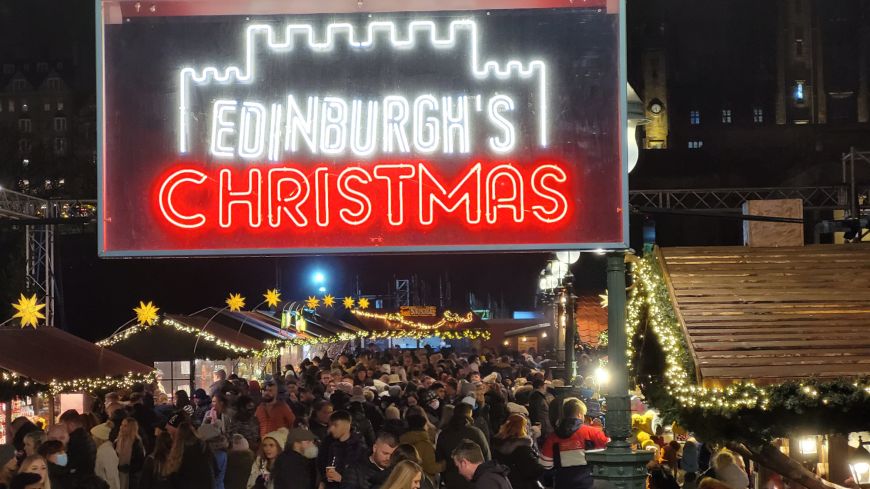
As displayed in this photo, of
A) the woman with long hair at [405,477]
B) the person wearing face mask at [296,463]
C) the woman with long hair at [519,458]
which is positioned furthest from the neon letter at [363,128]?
the woman with long hair at [519,458]

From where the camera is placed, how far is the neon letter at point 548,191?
26.1ft

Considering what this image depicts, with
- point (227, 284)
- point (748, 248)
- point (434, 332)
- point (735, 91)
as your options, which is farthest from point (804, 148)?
point (748, 248)

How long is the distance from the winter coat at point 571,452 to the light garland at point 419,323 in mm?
44733

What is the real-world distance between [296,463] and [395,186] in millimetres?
4323

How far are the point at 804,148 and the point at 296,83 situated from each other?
4748 inches

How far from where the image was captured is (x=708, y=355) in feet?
37.7

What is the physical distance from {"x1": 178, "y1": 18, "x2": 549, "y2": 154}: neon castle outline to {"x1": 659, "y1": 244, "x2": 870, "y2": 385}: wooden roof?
4503 millimetres

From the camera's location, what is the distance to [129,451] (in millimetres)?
13797

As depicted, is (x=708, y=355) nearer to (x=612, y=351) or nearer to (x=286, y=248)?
(x=612, y=351)

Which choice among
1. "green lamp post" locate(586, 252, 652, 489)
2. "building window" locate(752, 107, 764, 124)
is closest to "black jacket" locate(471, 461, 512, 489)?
"green lamp post" locate(586, 252, 652, 489)

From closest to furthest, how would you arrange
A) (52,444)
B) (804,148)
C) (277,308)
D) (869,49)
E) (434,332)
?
(52,444), (277,308), (434,332), (804,148), (869,49)

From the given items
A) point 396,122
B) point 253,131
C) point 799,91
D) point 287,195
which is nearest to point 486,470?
point 287,195

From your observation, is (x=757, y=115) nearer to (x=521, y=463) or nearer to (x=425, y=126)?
(x=521, y=463)

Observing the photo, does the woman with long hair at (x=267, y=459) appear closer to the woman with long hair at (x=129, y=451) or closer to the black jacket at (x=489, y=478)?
the woman with long hair at (x=129, y=451)
